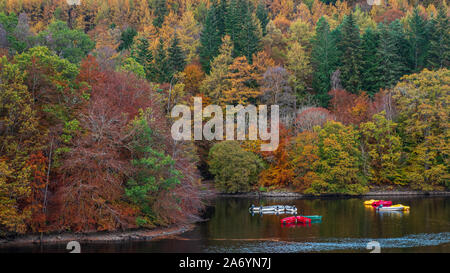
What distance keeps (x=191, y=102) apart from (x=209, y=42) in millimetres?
20392

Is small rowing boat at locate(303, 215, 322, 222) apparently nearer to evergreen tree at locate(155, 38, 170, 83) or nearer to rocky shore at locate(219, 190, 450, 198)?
rocky shore at locate(219, 190, 450, 198)

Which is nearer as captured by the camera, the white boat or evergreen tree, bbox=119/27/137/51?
the white boat

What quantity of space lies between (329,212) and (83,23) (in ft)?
280

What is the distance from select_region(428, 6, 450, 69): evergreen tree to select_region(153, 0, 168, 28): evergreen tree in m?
53.8

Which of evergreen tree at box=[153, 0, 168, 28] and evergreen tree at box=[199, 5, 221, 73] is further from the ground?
evergreen tree at box=[153, 0, 168, 28]

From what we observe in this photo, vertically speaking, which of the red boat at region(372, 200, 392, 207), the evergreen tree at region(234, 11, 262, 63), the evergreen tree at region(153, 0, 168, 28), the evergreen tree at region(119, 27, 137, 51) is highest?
the evergreen tree at region(153, 0, 168, 28)

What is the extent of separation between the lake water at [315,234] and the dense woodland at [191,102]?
312cm

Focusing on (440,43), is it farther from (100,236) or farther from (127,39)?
(100,236)

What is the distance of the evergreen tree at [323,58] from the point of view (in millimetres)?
80500

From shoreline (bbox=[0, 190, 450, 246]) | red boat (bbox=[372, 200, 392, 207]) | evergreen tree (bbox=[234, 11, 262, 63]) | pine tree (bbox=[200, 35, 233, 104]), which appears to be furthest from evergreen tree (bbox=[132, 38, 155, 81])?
shoreline (bbox=[0, 190, 450, 246])

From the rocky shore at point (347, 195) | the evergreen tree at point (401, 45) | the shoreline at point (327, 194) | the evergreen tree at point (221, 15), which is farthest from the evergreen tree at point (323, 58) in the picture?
the shoreline at point (327, 194)

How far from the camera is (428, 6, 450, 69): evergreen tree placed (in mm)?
75438
